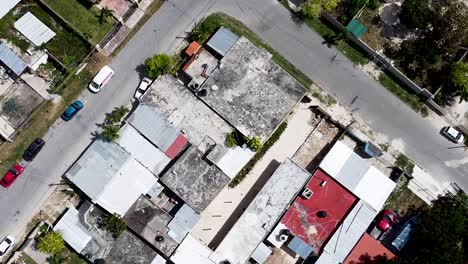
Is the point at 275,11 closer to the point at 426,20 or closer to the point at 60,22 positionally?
the point at 426,20

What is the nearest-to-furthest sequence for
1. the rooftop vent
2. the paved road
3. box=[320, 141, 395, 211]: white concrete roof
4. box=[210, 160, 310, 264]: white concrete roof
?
1. box=[210, 160, 310, 264]: white concrete roof
2. the rooftop vent
3. box=[320, 141, 395, 211]: white concrete roof
4. the paved road

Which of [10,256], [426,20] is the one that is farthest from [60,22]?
[426,20]

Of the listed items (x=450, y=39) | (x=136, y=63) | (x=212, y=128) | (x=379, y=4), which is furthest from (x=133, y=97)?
(x=450, y=39)

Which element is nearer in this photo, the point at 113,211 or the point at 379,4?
the point at 113,211

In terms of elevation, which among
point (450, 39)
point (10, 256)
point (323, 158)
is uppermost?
point (450, 39)

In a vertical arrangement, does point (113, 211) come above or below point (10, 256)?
above

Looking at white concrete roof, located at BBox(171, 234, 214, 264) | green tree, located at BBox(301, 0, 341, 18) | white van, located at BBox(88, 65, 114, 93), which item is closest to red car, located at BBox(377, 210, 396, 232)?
white concrete roof, located at BBox(171, 234, 214, 264)

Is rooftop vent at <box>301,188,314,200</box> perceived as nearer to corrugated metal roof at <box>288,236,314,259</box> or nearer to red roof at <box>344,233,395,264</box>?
corrugated metal roof at <box>288,236,314,259</box>
